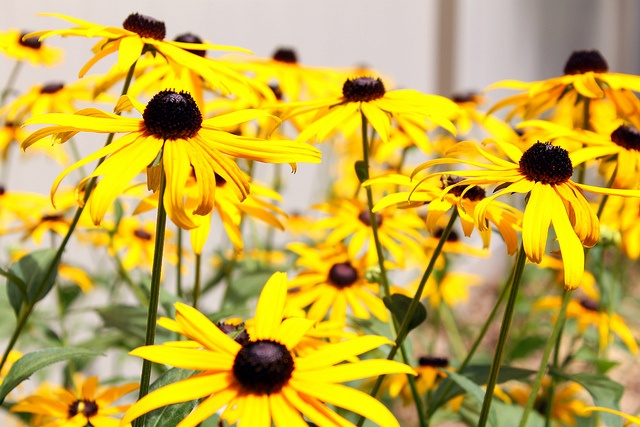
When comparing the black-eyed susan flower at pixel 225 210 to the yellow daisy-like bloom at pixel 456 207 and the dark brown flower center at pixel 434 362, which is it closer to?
the yellow daisy-like bloom at pixel 456 207

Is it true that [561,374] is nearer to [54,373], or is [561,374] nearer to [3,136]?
[3,136]

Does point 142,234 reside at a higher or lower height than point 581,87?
lower

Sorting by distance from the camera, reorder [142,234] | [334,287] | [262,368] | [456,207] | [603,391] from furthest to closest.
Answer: [142,234], [334,287], [603,391], [456,207], [262,368]

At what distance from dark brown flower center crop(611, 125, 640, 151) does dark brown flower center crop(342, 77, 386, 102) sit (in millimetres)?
188

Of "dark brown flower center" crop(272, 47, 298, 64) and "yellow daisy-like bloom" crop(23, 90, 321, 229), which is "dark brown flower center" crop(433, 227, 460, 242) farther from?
"yellow daisy-like bloom" crop(23, 90, 321, 229)

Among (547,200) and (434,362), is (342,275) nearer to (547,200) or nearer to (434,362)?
(434,362)

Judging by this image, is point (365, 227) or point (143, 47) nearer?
point (143, 47)

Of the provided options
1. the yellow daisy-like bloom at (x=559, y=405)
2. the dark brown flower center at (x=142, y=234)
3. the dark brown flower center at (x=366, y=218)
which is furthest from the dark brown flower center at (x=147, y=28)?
the yellow daisy-like bloom at (x=559, y=405)

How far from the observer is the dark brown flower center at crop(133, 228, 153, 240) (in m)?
1.00

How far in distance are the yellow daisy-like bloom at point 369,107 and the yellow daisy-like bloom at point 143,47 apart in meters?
0.05

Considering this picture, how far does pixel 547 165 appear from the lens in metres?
0.46

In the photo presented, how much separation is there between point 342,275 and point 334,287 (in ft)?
0.05

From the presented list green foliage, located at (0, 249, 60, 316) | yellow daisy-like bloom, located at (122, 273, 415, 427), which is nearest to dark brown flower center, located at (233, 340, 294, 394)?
yellow daisy-like bloom, located at (122, 273, 415, 427)

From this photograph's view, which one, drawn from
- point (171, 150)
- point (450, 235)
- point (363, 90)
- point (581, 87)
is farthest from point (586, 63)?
point (171, 150)
